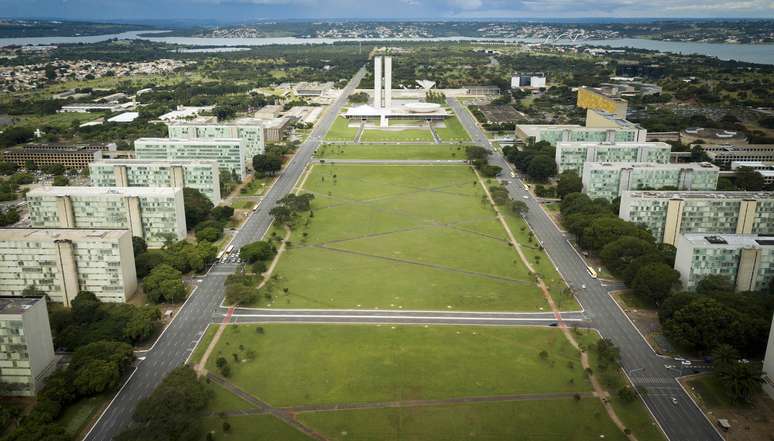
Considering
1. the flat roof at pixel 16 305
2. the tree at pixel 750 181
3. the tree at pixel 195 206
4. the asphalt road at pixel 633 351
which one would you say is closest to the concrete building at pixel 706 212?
the asphalt road at pixel 633 351

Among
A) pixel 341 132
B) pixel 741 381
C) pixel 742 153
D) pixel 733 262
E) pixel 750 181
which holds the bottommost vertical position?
pixel 741 381

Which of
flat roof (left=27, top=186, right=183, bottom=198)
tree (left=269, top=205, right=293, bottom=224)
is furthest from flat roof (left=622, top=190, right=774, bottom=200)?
flat roof (left=27, top=186, right=183, bottom=198)

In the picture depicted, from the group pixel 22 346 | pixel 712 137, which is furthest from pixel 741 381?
pixel 712 137

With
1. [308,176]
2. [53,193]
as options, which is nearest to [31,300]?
[53,193]

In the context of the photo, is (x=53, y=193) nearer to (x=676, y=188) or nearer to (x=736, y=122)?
(x=676, y=188)

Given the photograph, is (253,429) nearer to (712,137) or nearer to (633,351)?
(633,351)

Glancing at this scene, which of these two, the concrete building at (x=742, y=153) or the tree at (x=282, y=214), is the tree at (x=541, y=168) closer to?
the concrete building at (x=742, y=153)
